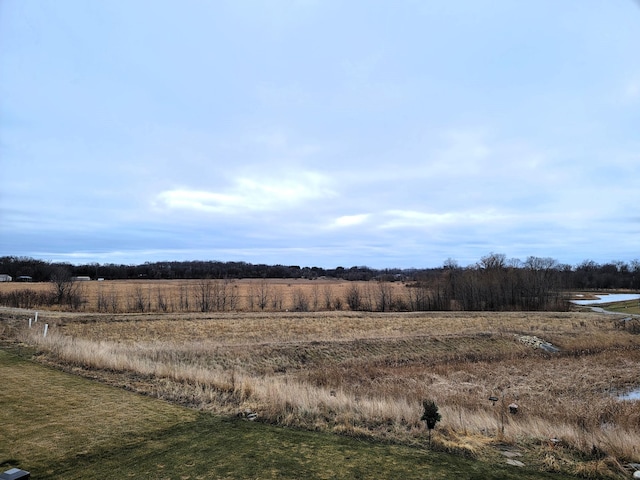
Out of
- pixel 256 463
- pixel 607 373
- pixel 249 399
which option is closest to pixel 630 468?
pixel 256 463

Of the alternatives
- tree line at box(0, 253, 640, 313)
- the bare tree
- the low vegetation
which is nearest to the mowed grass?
the low vegetation

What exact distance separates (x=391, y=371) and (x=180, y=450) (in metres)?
16.2

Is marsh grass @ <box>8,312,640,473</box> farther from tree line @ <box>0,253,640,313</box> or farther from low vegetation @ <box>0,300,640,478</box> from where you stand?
tree line @ <box>0,253,640,313</box>

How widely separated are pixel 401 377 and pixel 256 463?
1461cm

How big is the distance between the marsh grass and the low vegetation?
63 mm

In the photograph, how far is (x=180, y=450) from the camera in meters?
6.46

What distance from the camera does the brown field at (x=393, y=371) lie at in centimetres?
793

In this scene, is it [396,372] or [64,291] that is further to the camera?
[64,291]

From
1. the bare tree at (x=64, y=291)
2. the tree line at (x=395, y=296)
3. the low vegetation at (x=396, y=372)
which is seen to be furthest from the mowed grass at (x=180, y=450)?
the bare tree at (x=64, y=291)

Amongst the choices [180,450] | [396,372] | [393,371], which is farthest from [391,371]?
[180,450]

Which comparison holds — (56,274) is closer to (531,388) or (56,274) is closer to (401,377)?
(401,377)

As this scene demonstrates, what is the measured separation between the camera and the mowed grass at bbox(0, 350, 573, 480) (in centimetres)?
575

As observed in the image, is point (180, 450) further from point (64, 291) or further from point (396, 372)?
point (64, 291)

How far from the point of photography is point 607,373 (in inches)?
863
